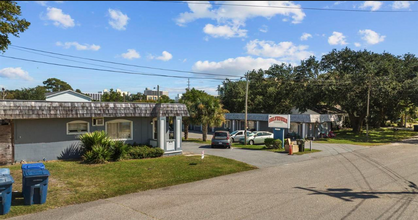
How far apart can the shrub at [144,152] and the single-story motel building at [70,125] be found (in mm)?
698

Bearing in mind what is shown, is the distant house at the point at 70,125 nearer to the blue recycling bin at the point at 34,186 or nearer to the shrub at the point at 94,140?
the shrub at the point at 94,140

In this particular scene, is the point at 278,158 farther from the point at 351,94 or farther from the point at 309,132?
the point at 351,94

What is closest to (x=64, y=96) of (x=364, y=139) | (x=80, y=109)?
(x=80, y=109)

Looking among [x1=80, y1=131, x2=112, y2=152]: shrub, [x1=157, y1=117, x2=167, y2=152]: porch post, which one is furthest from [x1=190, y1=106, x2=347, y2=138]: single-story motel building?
[x1=80, y1=131, x2=112, y2=152]: shrub

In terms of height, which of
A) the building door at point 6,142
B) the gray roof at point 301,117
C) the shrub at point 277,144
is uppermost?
the gray roof at point 301,117

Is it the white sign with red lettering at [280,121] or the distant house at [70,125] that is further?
the white sign with red lettering at [280,121]

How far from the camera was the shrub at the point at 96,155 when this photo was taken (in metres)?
14.7

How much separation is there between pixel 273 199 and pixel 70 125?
12802 millimetres

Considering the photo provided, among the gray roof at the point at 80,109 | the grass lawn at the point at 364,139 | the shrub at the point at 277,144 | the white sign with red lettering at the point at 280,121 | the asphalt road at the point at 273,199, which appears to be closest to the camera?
the asphalt road at the point at 273,199

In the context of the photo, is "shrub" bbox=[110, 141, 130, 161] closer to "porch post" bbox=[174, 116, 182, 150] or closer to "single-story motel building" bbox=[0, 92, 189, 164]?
"single-story motel building" bbox=[0, 92, 189, 164]

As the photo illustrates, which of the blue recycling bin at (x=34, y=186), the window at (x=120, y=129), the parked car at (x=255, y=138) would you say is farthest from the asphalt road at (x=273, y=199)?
the parked car at (x=255, y=138)

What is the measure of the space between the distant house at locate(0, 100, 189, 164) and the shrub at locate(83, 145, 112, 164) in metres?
2.05

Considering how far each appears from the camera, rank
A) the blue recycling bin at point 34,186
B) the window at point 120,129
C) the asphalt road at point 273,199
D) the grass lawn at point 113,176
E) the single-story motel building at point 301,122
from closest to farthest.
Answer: the asphalt road at point 273,199 → the blue recycling bin at point 34,186 → the grass lawn at point 113,176 → the window at point 120,129 → the single-story motel building at point 301,122

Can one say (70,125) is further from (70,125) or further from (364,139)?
(364,139)
